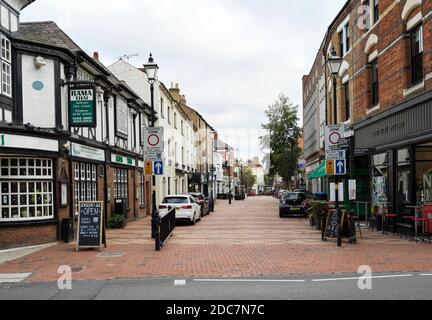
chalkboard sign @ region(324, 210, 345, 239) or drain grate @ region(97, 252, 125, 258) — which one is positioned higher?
chalkboard sign @ region(324, 210, 345, 239)

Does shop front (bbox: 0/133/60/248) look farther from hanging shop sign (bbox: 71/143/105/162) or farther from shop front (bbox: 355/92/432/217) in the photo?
shop front (bbox: 355/92/432/217)

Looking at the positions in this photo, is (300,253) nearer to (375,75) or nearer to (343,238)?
(343,238)

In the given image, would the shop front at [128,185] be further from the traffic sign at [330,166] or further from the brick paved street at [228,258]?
the traffic sign at [330,166]

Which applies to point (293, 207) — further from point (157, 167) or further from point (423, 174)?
point (157, 167)

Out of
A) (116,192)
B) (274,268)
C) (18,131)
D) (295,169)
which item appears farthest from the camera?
(295,169)

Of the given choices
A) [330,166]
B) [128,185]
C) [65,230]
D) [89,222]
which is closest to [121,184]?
[128,185]

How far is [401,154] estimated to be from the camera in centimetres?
1756

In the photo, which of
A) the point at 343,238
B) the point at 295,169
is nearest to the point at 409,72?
the point at 343,238

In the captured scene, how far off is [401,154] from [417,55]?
11.3ft

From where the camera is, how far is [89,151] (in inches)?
789

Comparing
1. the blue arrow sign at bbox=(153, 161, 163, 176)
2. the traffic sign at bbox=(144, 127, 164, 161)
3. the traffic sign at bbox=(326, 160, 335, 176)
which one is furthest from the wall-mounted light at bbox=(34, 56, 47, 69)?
the traffic sign at bbox=(326, 160, 335, 176)

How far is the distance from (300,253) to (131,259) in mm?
4524

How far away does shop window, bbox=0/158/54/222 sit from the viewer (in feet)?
50.1

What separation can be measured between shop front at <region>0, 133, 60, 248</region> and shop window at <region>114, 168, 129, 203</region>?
27.0 ft
